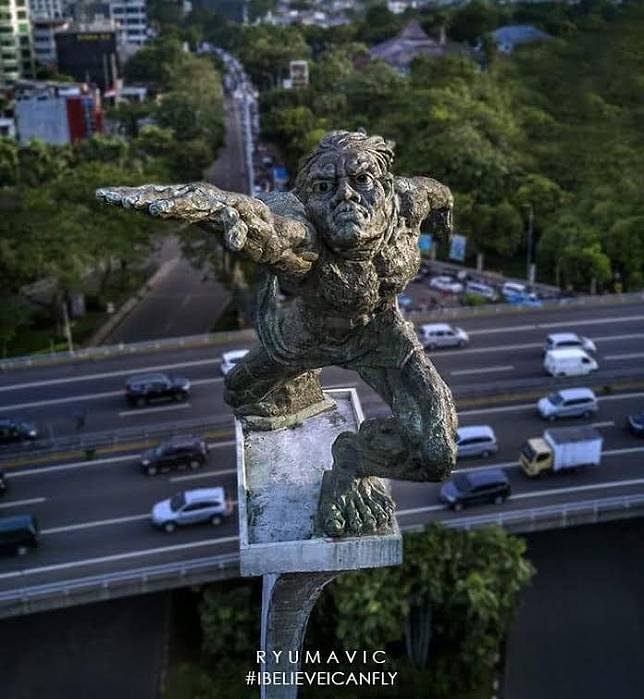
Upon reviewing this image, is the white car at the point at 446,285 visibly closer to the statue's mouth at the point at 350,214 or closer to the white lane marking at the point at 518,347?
the white lane marking at the point at 518,347

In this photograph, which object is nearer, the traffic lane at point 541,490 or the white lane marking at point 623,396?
the traffic lane at point 541,490

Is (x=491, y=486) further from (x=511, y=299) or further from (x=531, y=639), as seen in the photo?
(x=511, y=299)

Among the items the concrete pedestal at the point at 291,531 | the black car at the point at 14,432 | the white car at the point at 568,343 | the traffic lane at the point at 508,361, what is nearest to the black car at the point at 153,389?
the black car at the point at 14,432

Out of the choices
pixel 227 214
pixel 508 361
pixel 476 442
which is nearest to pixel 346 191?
pixel 227 214

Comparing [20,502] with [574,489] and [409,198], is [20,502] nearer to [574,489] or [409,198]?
[574,489]

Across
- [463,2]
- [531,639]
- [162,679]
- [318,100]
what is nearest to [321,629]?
[162,679]

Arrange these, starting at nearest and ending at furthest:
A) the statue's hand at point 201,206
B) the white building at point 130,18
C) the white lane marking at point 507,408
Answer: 1. the statue's hand at point 201,206
2. the white lane marking at point 507,408
3. the white building at point 130,18

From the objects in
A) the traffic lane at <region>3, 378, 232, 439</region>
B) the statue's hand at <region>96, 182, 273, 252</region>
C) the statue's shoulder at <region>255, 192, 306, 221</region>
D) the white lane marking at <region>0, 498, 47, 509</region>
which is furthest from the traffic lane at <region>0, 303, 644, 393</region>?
the statue's hand at <region>96, 182, 273, 252</region>
